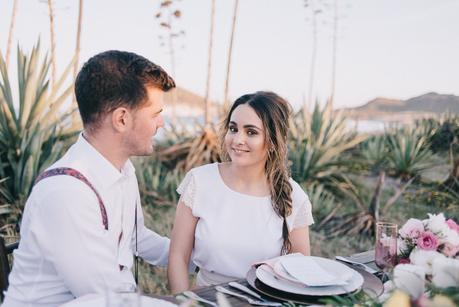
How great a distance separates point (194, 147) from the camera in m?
8.23

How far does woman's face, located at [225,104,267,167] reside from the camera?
268 cm

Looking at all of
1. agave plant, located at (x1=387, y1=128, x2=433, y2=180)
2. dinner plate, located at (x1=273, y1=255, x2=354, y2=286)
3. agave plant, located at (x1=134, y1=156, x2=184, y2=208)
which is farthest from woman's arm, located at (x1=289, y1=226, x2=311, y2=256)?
agave plant, located at (x1=387, y1=128, x2=433, y2=180)

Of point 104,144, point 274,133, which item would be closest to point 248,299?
point 104,144

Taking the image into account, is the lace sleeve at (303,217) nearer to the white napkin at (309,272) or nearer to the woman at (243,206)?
the woman at (243,206)

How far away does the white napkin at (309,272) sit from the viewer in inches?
65.4

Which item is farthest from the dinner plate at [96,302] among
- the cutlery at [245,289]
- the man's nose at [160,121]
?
the man's nose at [160,121]

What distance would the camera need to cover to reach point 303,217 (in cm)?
264

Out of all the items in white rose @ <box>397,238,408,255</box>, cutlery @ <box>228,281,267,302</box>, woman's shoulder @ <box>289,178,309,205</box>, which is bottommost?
cutlery @ <box>228,281,267,302</box>

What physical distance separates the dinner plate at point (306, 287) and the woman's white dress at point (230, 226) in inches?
28.5

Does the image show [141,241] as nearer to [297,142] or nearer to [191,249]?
[191,249]

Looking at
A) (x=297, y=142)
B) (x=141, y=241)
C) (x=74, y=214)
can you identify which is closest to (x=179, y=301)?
(x=74, y=214)

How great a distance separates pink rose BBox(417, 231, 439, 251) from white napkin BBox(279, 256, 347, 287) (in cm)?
30

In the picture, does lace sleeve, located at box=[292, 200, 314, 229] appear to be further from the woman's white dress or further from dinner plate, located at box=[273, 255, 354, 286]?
dinner plate, located at box=[273, 255, 354, 286]

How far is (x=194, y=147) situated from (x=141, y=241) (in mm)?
5818
